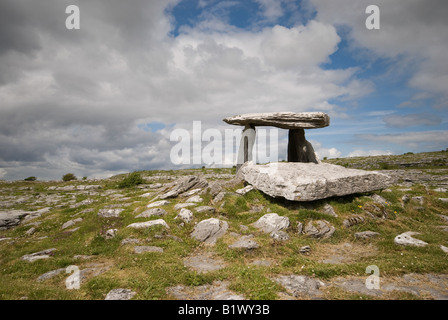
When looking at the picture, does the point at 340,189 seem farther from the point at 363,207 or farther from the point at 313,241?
Answer: the point at 313,241

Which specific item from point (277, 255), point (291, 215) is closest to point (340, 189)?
point (291, 215)

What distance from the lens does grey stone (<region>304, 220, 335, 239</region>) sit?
47.1 ft

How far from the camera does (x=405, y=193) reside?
68.4 ft

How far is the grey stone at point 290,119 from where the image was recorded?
22.5 meters

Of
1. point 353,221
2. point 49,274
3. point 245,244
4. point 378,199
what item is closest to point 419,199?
point 378,199

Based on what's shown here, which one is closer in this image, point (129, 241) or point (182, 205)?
point (129, 241)

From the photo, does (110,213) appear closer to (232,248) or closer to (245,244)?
(232,248)

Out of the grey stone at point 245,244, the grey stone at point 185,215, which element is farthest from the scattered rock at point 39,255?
the grey stone at point 245,244

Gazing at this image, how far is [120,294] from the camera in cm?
841

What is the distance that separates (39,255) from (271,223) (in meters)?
13.4

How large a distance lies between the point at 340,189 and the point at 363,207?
2.07 metres

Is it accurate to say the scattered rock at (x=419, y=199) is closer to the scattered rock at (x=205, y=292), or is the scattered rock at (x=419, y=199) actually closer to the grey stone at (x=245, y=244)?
the grey stone at (x=245, y=244)

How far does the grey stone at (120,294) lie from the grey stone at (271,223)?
8584mm
